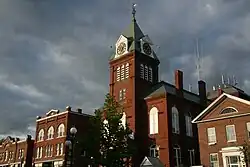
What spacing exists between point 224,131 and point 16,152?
54.1m

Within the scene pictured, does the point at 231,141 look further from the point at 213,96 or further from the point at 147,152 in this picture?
the point at 213,96

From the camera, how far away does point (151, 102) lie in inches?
2127

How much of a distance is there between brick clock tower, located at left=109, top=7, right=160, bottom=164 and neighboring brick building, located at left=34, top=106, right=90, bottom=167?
1112 centimetres

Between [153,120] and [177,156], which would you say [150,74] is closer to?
[153,120]

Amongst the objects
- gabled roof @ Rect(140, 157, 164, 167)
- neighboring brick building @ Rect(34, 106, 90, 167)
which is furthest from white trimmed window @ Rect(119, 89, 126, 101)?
gabled roof @ Rect(140, 157, 164, 167)

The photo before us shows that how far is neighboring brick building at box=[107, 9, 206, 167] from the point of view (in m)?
51.4

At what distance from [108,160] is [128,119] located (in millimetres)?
18781

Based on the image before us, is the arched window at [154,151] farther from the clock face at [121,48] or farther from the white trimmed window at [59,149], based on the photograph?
the white trimmed window at [59,149]

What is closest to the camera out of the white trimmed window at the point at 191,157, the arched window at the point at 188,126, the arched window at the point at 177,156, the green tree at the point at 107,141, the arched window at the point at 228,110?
the green tree at the point at 107,141

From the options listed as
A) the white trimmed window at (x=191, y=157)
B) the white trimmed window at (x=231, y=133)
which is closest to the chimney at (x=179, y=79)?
the white trimmed window at (x=191, y=157)

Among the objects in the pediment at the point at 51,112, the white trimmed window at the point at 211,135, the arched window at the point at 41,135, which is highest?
the pediment at the point at 51,112

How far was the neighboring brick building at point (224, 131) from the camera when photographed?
40.3 meters

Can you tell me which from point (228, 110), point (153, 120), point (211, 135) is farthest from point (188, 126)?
point (228, 110)

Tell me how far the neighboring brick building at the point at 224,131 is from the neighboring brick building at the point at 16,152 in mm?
45209
